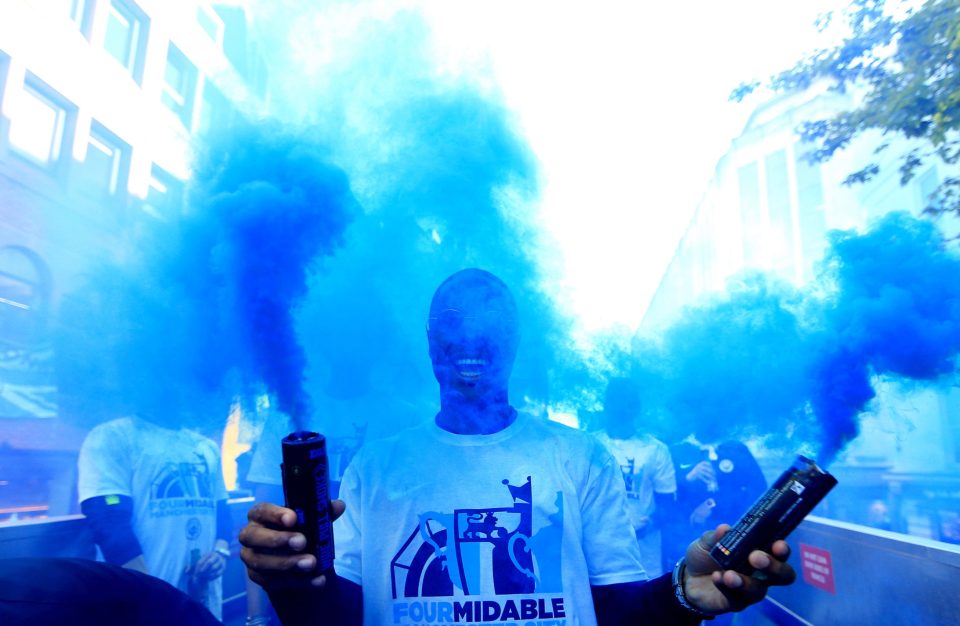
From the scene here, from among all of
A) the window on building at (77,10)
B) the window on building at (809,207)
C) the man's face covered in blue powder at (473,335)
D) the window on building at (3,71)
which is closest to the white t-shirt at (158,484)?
the man's face covered in blue powder at (473,335)

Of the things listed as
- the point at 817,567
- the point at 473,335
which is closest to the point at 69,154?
the point at 473,335

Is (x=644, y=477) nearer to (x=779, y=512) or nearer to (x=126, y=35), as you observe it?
(x=779, y=512)

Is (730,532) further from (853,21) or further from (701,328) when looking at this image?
(853,21)

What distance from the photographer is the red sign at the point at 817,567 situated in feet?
11.4

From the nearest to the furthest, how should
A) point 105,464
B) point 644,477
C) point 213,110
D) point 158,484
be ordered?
point 105,464 → point 158,484 → point 213,110 → point 644,477

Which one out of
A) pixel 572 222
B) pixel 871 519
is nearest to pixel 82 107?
pixel 572 222

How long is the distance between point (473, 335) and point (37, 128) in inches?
109

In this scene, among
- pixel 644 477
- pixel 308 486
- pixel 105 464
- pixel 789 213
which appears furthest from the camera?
pixel 644 477

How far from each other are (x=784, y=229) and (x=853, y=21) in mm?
1075

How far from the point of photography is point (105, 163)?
2.95 metres

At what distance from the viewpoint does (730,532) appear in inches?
43.9

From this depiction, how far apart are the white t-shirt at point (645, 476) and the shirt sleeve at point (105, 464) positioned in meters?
2.39

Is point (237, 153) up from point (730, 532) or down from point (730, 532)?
up

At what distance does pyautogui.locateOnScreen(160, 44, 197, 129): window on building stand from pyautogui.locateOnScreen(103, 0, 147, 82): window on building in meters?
0.22
